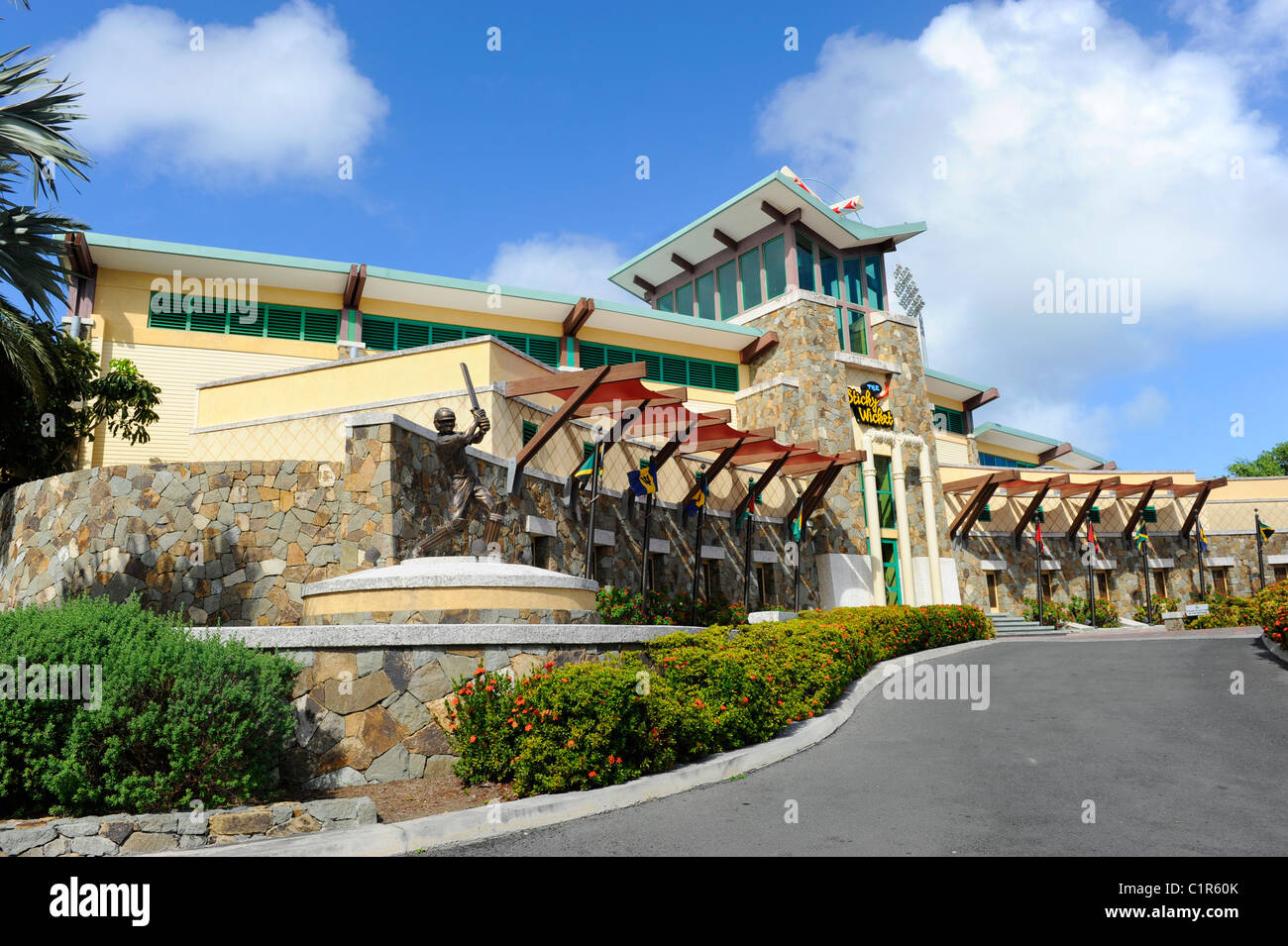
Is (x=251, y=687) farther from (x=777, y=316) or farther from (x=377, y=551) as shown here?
(x=777, y=316)

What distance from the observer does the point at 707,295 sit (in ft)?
113

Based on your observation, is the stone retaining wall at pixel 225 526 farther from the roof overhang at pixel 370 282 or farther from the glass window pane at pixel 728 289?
the glass window pane at pixel 728 289

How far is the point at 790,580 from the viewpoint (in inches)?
1123

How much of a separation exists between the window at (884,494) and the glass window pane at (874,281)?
6738mm

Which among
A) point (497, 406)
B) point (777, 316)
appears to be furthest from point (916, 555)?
point (497, 406)

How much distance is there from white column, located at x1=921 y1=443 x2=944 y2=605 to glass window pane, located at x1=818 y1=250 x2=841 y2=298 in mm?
7117

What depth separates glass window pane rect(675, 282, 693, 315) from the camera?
35188mm

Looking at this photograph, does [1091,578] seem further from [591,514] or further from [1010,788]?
[1010,788]

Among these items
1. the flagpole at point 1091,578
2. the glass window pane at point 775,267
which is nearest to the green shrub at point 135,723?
the glass window pane at point 775,267

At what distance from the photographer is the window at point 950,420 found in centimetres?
4034

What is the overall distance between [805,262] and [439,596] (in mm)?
25383

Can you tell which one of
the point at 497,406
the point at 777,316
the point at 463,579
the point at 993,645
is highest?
the point at 777,316

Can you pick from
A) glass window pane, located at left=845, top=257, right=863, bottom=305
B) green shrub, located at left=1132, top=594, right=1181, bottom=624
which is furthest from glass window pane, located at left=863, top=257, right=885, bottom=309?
green shrub, located at left=1132, top=594, right=1181, bottom=624
